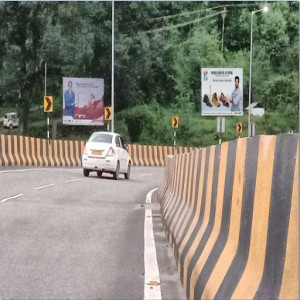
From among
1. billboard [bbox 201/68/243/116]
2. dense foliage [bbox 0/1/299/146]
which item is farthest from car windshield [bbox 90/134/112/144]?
dense foliage [bbox 0/1/299/146]

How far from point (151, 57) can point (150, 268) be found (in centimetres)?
4993

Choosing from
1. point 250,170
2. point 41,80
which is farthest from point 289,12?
point 250,170

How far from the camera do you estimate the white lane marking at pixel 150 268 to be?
5012mm

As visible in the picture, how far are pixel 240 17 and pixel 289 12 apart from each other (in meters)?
5.14

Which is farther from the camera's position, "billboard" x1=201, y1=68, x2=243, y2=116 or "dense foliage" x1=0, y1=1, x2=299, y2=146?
"dense foliage" x1=0, y1=1, x2=299, y2=146

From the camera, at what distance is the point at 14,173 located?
19.1 meters

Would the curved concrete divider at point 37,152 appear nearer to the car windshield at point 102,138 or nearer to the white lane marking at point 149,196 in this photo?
the car windshield at point 102,138

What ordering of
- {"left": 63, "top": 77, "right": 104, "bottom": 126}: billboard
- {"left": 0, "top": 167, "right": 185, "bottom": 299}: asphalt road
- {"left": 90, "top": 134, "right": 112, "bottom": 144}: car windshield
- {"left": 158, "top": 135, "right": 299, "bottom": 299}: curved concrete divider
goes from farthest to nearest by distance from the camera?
{"left": 63, "top": 77, "right": 104, "bottom": 126}: billboard → {"left": 90, "top": 134, "right": 112, "bottom": 144}: car windshield → {"left": 0, "top": 167, "right": 185, "bottom": 299}: asphalt road → {"left": 158, "top": 135, "right": 299, "bottom": 299}: curved concrete divider

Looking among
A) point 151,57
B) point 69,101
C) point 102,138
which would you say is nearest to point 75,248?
point 102,138

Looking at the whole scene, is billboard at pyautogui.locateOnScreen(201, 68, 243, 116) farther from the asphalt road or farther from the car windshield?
the asphalt road

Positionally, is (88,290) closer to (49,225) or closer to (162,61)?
(49,225)

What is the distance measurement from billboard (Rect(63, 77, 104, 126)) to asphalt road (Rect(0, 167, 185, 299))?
29.0 m

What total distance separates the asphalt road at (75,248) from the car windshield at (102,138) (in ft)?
22.3

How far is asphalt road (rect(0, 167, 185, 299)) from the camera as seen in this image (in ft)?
17.0
